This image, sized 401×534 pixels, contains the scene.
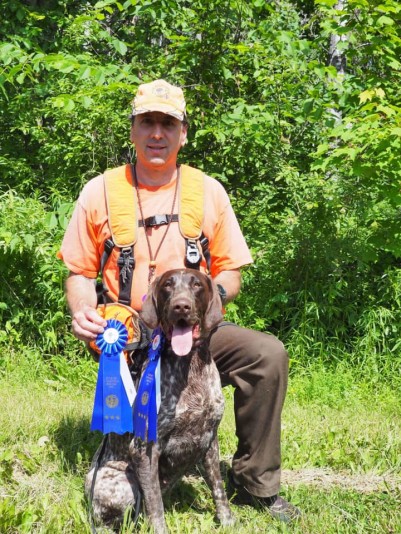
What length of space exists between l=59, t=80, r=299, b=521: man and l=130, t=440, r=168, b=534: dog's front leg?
61cm

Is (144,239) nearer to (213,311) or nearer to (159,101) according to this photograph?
(213,311)

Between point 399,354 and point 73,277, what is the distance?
3.38 m

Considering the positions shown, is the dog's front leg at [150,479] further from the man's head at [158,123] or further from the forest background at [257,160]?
the forest background at [257,160]

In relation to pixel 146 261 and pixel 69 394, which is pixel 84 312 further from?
pixel 69 394

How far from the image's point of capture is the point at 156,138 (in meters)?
→ 3.84

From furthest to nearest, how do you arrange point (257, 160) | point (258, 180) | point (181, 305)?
1. point (258, 180)
2. point (257, 160)
3. point (181, 305)

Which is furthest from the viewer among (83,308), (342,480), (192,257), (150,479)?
(342,480)

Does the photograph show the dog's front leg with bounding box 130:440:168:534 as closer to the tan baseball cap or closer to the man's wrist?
the man's wrist

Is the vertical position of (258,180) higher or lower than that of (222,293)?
higher

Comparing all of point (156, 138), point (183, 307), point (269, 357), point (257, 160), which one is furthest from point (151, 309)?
point (257, 160)

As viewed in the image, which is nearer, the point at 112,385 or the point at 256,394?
the point at 112,385

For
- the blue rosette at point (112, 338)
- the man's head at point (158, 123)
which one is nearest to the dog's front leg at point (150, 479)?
the blue rosette at point (112, 338)

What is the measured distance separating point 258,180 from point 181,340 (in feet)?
13.2

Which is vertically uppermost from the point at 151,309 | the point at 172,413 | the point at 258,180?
the point at 258,180
